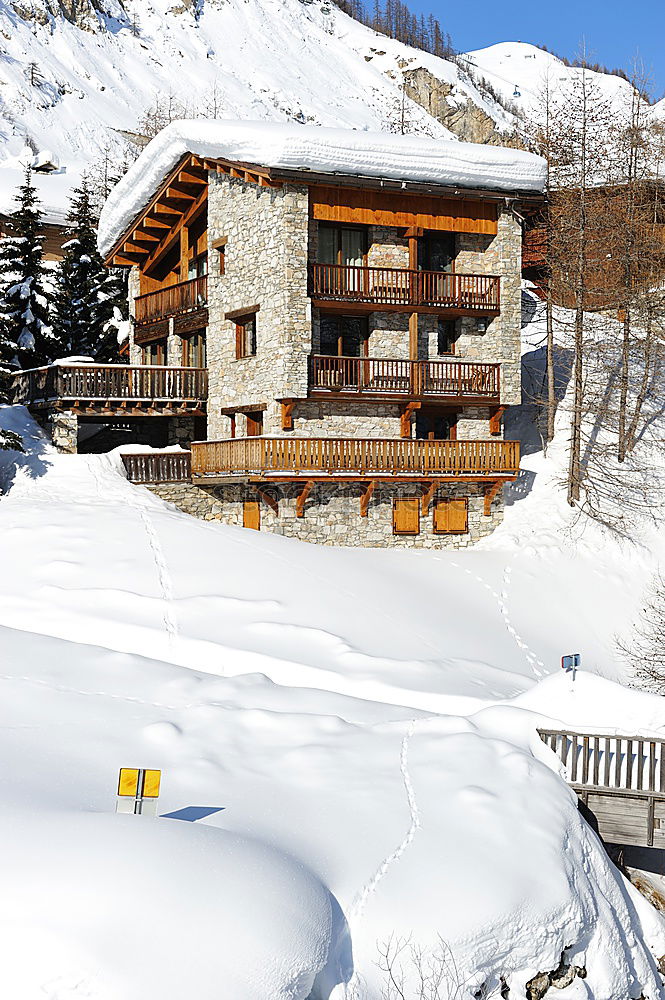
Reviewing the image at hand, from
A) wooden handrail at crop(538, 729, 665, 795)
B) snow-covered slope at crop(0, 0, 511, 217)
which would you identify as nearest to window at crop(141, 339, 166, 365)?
wooden handrail at crop(538, 729, 665, 795)

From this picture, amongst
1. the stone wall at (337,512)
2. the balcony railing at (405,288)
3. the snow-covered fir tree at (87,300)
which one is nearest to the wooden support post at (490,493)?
the stone wall at (337,512)

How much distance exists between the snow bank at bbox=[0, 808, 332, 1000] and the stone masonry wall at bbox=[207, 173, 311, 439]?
17.9 metres

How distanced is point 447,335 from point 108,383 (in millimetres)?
9726

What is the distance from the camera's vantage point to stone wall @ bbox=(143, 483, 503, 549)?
2528cm

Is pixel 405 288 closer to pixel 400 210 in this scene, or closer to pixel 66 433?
pixel 400 210

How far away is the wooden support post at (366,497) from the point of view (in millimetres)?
25484

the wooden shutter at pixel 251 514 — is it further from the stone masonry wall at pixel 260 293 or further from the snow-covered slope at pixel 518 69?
the snow-covered slope at pixel 518 69

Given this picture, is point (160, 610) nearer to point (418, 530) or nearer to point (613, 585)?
point (418, 530)

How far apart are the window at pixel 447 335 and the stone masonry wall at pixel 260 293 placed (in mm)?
4403

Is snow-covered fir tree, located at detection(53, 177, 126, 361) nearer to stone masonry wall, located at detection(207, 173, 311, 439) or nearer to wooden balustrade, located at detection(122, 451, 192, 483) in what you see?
stone masonry wall, located at detection(207, 173, 311, 439)

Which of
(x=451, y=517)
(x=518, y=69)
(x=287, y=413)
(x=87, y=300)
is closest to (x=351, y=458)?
(x=287, y=413)

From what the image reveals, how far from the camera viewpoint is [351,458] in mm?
24969

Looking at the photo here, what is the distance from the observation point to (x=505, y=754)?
1246cm

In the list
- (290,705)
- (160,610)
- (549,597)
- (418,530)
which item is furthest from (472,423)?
(290,705)
